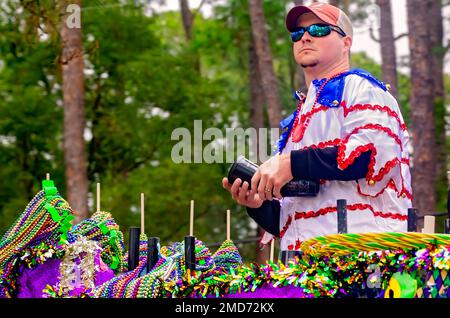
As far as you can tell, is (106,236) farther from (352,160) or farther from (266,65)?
(266,65)

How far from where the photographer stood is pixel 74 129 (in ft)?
48.4

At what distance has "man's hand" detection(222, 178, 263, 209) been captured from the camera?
444cm

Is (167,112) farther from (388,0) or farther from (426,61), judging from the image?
(426,61)

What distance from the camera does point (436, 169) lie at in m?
16.2

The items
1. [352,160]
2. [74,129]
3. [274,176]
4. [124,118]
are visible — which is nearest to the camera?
[352,160]

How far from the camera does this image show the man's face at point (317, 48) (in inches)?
184

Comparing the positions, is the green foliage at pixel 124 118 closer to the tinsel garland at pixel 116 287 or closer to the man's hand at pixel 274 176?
the man's hand at pixel 274 176

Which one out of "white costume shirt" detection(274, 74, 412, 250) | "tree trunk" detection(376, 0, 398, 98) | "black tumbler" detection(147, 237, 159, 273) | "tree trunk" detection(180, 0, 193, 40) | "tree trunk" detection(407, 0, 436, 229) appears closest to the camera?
"black tumbler" detection(147, 237, 159, 273)

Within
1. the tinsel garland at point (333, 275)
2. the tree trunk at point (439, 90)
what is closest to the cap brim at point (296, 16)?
the tinsel garland at point (333, 275)

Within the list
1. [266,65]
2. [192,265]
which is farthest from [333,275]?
[266,65]

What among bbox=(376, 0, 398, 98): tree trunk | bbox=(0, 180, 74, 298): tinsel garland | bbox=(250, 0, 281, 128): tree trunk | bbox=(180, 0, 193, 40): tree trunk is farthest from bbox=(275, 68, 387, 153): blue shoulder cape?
bbox=(180, 0, 193, 40): tree trunk

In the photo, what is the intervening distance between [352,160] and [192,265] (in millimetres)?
741

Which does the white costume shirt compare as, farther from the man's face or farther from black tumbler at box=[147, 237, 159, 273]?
black tumbler at box=[147, 237, 159, 273]

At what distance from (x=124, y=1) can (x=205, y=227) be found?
4.70m
